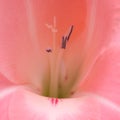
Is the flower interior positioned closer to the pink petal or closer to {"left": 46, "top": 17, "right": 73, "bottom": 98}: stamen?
{"left": 46, "top": 17, "right": 73, "bottom": 98}: stamen

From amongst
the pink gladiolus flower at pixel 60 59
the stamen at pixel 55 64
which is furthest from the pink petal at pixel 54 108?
the stamen at pixel 55 64

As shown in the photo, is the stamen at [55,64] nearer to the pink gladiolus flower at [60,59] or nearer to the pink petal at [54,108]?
the pink gladiolus flower at [60,59]

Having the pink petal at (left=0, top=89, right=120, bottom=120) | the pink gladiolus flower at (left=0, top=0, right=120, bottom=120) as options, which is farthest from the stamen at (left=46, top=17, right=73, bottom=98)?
the pink petal at (left=0, top=89, right=120, bottom=120)

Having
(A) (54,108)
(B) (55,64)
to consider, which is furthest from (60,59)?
(A) (54,108)

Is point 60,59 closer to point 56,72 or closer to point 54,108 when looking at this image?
point 56,72

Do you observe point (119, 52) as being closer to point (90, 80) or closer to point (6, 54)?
point (90, 80)

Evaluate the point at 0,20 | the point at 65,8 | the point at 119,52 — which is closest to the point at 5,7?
the point at 0,20

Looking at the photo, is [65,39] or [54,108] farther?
[65,39]

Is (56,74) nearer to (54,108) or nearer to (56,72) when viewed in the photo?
(56,72)

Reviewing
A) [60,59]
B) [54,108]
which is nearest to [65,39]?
[60,59]
